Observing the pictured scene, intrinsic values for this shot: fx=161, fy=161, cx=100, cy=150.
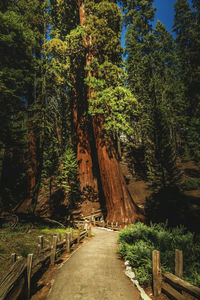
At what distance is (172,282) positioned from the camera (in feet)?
12.0

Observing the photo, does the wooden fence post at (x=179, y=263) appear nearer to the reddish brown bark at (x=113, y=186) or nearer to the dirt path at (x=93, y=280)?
the dirt path at (x=93, y=280)

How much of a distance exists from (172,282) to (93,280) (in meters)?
2.14

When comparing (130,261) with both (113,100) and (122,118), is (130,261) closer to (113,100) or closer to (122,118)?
(122,118)

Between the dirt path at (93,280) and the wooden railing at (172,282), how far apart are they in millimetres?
585

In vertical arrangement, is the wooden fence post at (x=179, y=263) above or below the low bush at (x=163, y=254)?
above

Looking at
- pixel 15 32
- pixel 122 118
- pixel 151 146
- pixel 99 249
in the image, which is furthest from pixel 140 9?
pixel 99 249

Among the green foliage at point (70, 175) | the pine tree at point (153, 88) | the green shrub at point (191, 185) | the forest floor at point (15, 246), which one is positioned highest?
the pine tree at point (153, 88)

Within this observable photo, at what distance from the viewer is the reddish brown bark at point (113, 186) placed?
35.8ft

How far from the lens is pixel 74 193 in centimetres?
1803

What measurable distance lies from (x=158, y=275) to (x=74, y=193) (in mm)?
14832

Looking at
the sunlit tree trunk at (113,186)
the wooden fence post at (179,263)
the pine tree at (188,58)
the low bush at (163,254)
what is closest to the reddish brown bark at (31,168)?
the sunlit tree trunk at (113,186)

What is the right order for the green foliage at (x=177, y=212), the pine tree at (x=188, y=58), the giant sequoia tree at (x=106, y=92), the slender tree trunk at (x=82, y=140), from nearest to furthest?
the green foliage at (x=177, y=212), the giant sequoia tree at (x=106, y=92), the slender tree trunk at (x=82, y=140), the pine tree at (x=188, y=58)

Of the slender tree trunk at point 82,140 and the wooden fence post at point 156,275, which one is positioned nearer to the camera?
the wooden fence post at point 156,275

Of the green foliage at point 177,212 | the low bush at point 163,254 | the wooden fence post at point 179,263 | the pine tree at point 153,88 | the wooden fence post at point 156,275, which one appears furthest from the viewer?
the pine tree at point 153,88
